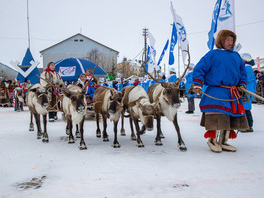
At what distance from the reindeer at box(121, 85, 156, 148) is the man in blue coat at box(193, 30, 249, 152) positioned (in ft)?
3.17

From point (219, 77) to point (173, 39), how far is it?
9722 millimetres

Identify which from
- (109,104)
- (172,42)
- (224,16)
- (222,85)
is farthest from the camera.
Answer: (172,42)

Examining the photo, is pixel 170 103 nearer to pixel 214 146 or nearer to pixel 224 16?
pixel 214 146

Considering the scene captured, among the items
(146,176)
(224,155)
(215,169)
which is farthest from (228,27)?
(146,176)

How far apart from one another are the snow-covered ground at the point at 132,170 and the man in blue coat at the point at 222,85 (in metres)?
0.62

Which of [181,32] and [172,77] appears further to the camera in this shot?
[172,77]

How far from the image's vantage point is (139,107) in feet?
16.0

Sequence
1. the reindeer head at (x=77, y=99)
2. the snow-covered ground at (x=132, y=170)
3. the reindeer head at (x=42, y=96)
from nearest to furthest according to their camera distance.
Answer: the snow-covered ground at (x=132, y=170) < the reindeer head at (x=77, y=99) < the reindeer head at (x=42, y=96)

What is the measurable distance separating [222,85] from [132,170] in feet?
7.53

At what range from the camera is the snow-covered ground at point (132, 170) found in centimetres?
296

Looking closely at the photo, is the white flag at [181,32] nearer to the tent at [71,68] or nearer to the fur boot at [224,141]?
the tent at [71,68]

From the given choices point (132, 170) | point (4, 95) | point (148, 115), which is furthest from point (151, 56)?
point (132, 170)

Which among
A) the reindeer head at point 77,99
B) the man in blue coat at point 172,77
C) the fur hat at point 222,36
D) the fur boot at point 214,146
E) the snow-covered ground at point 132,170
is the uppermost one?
the fur hat at point 222,36

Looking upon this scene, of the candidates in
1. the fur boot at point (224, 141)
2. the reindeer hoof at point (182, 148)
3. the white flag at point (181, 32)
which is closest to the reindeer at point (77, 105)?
the reindeer hoof at point (182, 148)
